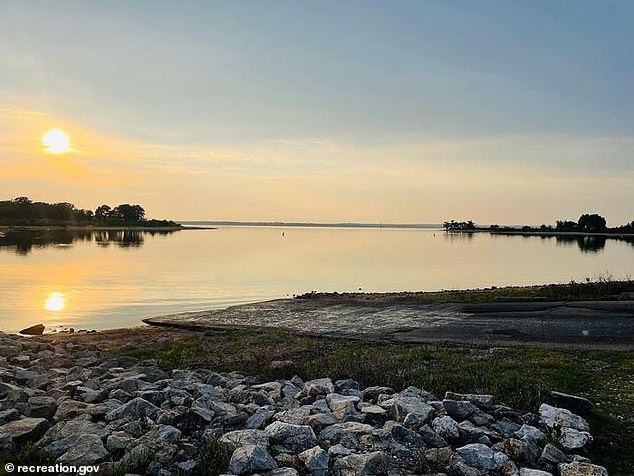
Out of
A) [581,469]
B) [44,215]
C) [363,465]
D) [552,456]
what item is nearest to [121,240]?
[44,215]

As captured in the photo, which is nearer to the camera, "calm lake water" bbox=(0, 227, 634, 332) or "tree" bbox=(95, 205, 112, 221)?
"calm lake water" bbox=(0, 227, 634, 332)

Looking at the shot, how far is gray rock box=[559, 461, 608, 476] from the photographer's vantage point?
6004mm

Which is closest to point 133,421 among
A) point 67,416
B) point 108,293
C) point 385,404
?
point 67,416

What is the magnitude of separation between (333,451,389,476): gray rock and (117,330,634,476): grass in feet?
9.16

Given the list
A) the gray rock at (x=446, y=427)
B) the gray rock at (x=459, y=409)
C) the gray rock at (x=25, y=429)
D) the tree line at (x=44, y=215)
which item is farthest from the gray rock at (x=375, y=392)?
the tree line at (x=44, y=215)

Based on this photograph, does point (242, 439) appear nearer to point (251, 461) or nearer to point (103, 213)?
point (251, 461)

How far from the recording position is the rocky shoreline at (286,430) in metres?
6.07

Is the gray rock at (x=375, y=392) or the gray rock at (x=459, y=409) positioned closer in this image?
the gray rock at (x=459, y=409)

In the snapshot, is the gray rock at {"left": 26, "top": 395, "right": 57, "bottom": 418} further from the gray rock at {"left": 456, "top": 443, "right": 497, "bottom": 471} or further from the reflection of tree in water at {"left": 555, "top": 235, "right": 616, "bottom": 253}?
the reflection of tree in water at {"left": 555, "top": 235, "right": 616, "bottom": 253}

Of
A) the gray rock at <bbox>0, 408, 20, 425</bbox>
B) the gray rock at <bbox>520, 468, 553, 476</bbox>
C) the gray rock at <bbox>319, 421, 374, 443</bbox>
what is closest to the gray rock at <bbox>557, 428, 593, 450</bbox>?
the gray rock at <bbox>520, 468, 553, 476</bbox>

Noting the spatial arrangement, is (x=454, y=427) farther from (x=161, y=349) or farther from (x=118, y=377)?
(x=161, y=349)

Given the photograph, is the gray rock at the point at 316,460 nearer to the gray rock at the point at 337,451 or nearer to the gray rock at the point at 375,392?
the gray rock at the point at 337,451

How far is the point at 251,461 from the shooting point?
5910 millimetres

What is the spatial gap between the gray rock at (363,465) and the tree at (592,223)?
550 ft
